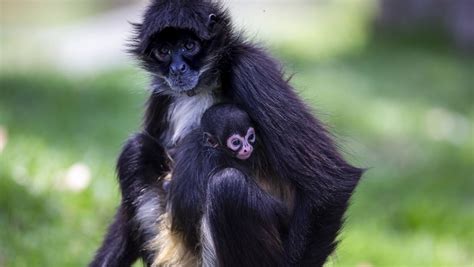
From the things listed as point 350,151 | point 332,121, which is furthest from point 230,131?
point 332,121

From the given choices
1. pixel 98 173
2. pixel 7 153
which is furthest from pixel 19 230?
pixel 98 173

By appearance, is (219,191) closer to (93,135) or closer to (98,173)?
(98,173)

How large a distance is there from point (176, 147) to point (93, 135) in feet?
17.3

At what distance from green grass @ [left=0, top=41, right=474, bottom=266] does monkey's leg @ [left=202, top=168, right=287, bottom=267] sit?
93cm

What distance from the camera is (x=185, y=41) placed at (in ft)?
18.6

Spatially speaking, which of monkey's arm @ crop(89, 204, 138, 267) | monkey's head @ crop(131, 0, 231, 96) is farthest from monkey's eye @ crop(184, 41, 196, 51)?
monkey's arm @ crop(89, 204, 138, 267)

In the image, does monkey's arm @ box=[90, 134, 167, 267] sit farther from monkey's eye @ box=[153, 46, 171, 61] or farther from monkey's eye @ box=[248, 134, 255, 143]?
monkey's eye @ box=[248, 134, 255, 143]

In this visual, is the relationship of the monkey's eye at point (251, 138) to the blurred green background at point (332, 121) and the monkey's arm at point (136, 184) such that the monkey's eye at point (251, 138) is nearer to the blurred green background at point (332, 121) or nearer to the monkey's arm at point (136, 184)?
the monkey's arm at point (136, 184)

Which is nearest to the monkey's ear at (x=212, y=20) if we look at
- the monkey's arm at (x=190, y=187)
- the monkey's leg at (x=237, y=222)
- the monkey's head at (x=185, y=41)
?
the monkey's head at (x=185, y=41)

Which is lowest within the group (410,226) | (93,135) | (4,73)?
(4,73)

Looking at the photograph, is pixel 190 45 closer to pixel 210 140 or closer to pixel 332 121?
pixel 210 140

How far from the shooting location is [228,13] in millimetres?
5930

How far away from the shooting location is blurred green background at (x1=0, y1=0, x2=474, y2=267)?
7469 millimetres

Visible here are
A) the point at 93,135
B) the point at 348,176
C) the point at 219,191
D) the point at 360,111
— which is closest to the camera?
the point at 219,191
